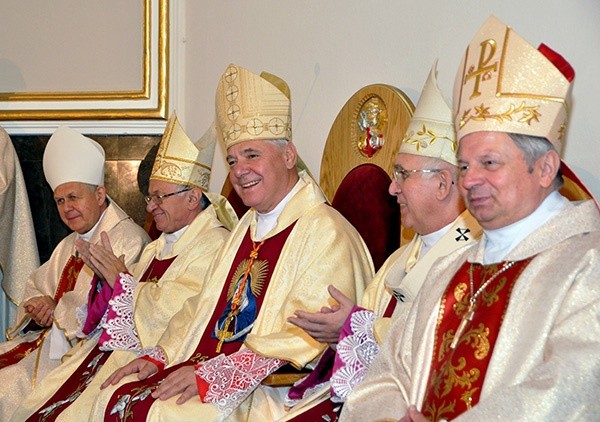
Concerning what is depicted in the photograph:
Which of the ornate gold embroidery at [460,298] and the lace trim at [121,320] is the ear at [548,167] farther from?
the lace trim at [121,320]

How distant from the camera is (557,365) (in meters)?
2.63

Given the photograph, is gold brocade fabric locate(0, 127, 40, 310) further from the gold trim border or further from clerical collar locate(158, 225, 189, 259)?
clerical collar locate(158, 225, 189, 259)

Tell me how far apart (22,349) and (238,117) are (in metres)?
2.04

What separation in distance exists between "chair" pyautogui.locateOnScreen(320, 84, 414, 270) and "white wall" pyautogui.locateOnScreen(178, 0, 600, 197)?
229mm

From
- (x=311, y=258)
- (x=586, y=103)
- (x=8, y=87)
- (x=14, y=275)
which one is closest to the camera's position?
(x=586, y=103)

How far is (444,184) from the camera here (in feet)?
12.4

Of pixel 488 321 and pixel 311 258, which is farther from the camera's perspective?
pixel 311 258

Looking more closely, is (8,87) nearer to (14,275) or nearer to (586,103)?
(14,275)

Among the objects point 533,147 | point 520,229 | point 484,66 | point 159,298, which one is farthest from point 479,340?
point 159,298

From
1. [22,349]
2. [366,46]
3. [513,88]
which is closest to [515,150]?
[513,88]

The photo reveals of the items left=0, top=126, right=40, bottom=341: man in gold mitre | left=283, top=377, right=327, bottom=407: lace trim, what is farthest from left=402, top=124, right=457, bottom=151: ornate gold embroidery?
left=0, top=126, right=40, bottom=341: man in gold mitre

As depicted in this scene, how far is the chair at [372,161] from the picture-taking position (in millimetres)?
4648

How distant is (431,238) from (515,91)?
85cm

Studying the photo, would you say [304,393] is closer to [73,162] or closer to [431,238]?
[431,238]
